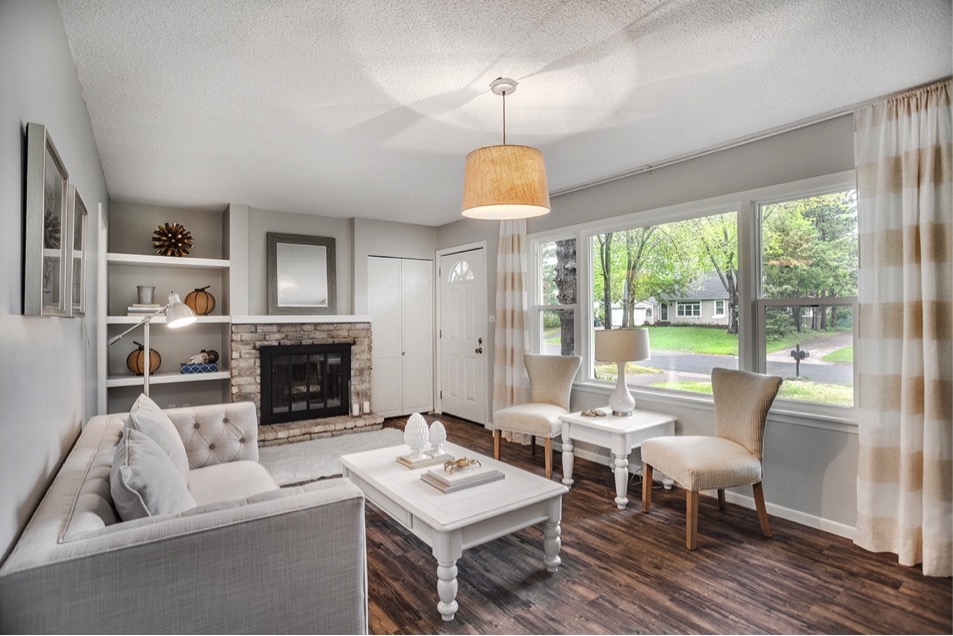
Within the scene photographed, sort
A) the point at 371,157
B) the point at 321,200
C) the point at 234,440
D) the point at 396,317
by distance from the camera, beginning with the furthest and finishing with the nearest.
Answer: the point at 396,317
the point at 321,200
the point at 371,157
the point at 234,440

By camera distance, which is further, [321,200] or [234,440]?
[321,200]

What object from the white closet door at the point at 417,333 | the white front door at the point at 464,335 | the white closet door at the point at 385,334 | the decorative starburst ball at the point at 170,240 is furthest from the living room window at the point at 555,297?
the decorative starburst ball at the point at 170,240

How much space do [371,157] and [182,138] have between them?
3.93 feet

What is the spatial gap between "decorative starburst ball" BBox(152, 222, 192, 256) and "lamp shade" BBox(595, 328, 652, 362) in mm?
4282

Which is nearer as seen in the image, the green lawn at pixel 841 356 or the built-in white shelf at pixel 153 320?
the green lawn at pixel 841 356

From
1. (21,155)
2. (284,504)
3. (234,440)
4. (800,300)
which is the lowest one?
(234,440)

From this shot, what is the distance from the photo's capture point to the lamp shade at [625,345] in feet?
11.1

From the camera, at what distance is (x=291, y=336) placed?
5234 millimetres

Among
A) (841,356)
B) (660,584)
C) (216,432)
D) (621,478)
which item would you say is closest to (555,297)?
(621,478)

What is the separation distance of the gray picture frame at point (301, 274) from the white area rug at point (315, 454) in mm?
1491

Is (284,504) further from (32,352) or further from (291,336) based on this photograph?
(291,336)

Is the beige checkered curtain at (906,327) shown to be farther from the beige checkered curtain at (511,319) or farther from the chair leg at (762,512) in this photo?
the beige checkered curtain at (511,319)

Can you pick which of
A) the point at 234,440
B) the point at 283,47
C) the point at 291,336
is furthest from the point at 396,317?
the point at 283,47

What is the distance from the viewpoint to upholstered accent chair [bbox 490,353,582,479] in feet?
12.4
